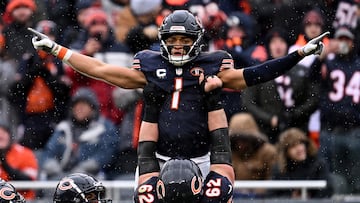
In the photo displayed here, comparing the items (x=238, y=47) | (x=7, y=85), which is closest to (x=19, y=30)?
(x=7, y=85)

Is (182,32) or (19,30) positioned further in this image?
(19,30)

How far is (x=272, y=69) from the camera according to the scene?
9547mm

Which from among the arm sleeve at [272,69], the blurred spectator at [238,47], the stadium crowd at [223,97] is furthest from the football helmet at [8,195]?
the blurred spectator at [238,47]

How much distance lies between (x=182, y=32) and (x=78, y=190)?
4.43 ft

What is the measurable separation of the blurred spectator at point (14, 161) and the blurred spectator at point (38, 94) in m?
0.81

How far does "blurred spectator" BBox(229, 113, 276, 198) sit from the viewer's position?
43.1ft

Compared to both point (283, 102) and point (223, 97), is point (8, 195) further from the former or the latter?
point (283, 102)

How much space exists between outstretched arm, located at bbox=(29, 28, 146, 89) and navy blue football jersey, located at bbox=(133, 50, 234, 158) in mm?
119

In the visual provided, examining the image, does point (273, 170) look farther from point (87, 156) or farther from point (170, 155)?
point (170, 155)

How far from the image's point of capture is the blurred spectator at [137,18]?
14398 mm

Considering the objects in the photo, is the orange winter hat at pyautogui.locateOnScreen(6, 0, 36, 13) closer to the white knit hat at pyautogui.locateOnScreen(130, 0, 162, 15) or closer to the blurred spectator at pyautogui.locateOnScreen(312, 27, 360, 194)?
the white knit hat at pyautogui.locateOnScreen(130, 0, 162, 15)

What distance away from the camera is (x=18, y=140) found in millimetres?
14086

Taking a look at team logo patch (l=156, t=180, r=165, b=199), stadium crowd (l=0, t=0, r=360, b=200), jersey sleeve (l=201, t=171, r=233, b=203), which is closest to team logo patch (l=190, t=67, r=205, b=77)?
jersey sleeve (l=201, t=171, r=233, b=203)

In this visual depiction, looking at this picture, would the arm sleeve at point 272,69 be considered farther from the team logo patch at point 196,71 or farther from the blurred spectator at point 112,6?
the blurred spectator at point 112,6
